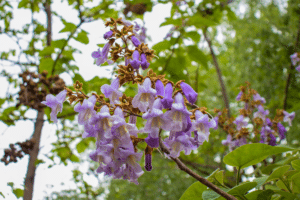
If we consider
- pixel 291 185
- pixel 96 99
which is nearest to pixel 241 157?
pixel 291 185

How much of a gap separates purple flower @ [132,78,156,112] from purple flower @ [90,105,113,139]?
0.13m

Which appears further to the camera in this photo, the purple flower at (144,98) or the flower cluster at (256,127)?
the flower cluster at (256,127)

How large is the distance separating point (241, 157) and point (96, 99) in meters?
0.79

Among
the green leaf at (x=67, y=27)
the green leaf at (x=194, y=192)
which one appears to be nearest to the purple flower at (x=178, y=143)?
the green leaf at (x=194, y=192)

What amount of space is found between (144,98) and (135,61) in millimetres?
186

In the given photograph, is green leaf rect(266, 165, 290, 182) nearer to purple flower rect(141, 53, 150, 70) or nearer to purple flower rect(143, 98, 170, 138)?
purple flower rect(143, 98, 170, 138)

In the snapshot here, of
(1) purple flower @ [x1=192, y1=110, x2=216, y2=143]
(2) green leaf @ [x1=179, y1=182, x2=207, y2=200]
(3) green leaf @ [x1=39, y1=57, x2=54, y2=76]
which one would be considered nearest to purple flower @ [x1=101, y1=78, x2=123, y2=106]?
(1) purple flower @ [x1=192, y1=110, x2=216, y2=143]

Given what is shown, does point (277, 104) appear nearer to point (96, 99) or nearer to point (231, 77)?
point (231, 77)

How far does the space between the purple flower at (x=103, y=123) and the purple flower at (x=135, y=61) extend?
0.26 meters

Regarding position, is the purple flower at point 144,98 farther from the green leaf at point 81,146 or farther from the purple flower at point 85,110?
the green leaf at point 81,146

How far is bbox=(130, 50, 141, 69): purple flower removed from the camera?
117cm

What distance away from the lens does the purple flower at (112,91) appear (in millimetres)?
1227

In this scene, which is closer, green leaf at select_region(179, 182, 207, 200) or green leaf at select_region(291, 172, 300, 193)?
green leaf at select_region(291, 172, 300, 193)

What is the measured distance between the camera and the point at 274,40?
554 cm
